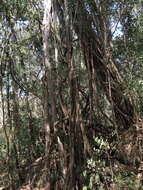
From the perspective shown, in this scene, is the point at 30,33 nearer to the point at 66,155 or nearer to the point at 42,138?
the point at 42,138

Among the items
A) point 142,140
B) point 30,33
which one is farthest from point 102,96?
point 30,33

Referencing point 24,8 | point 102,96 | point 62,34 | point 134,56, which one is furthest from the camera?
point 134,56

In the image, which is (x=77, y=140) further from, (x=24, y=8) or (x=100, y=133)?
(x=24, y=8)

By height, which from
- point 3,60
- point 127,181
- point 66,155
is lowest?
point 127,181

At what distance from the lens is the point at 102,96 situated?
5887 mm

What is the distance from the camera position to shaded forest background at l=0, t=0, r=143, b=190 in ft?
15.1

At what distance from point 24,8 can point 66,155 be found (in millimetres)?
3540

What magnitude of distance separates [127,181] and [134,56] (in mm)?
4321

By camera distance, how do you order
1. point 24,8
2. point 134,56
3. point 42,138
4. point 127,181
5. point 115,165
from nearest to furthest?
point 127,181 → point 115,165 → point 24,8 → point 42,138 → point 134,56

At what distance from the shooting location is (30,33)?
7.98 metres

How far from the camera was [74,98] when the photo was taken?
4.58 metres

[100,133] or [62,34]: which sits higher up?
[62,34]

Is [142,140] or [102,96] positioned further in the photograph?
[102,96]

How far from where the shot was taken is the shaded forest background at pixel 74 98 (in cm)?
459
